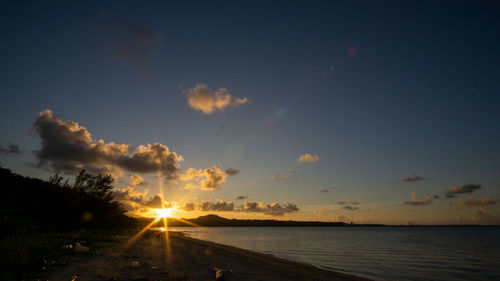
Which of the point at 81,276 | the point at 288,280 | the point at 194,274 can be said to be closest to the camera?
the point at 81,276

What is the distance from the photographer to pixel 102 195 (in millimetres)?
36875

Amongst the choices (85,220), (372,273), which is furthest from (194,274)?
(85,220)

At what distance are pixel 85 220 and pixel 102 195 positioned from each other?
6913 mm

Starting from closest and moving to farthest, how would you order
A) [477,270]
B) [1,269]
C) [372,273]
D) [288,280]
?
[1,269], [288,280], [372,273], [477,270]

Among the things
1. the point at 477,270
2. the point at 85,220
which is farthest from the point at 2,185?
the point at 477,270

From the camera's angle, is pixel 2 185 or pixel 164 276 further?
pixel 2 185

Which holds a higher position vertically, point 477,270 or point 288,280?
point 288,280

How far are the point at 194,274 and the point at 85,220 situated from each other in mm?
25079

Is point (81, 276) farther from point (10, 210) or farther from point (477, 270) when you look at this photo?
point (477, 270)

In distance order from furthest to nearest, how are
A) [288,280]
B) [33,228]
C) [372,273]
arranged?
[372,273] < [33,228] < [288,280]

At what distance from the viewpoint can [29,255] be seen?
31.9 ft

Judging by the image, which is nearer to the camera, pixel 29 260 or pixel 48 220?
pixel 29 260

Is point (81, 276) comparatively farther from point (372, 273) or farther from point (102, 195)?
point (102, 195)

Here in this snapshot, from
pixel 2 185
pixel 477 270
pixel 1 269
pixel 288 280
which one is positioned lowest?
pixel 477 270
